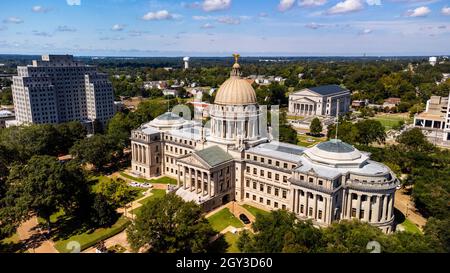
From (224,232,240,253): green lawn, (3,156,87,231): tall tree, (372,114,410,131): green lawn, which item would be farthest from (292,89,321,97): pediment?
(3,156,87,231): tall tree

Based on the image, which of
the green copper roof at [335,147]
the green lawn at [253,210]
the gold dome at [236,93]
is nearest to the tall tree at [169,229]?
the green lawn at [253,210]

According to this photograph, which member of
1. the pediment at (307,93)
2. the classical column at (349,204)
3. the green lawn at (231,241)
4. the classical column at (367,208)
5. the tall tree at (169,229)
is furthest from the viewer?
the pediment at (307,93)

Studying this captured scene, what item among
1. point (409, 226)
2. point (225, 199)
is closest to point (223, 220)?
point (225, 199)

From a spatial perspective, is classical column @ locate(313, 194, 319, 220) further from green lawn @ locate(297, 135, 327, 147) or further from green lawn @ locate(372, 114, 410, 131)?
green lawn @ locate(372, 114, 410, 131)

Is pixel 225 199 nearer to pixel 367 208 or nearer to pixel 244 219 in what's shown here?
pixel 244 219

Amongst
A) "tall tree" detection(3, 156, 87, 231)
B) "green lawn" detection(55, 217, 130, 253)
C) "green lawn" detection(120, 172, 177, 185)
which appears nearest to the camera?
"green lawn" detection(55, 217, 130, 253)

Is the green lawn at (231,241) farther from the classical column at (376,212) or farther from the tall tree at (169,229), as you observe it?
the classical column at (376,212)
